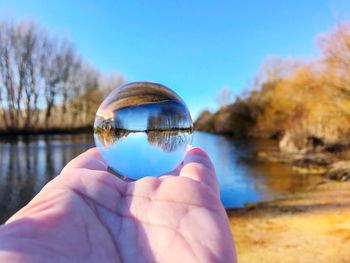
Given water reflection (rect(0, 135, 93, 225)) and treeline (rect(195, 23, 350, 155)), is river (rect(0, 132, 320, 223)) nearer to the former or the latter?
water reflection (rect(0, 135, 93, 225))

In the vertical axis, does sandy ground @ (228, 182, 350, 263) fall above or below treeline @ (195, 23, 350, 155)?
below

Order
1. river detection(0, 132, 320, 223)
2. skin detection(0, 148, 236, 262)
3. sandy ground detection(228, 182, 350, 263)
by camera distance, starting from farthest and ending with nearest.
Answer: river detection(0, 132, 320, 223), sandy ground detection(228, 182, 350, 263), skin detection(0, 148, 236, 262)

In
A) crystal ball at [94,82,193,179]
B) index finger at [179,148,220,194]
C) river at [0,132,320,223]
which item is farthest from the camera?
river at [0,132,320,223]

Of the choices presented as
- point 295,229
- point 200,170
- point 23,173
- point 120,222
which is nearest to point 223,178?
point 295,229

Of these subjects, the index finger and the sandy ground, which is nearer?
the index finger

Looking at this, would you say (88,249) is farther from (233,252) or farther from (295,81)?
(295,81)

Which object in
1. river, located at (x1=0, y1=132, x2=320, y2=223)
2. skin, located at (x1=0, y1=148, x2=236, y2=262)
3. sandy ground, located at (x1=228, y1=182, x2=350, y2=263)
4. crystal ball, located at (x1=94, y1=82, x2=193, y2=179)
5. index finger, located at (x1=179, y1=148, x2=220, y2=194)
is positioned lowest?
sandy ground, located at (x1=228, y1=182, x2=350, y2=263)

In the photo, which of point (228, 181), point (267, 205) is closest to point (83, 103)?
point (228, 181)

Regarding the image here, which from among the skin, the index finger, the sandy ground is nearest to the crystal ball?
the index finger

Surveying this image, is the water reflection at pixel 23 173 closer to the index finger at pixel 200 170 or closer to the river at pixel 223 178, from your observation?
the river at pixel 223 178
